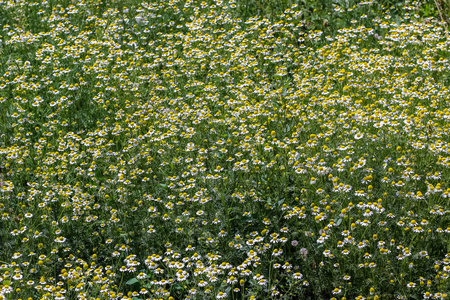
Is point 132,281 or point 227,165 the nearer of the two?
point 132,281

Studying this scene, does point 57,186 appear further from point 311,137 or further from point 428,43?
point 428,43

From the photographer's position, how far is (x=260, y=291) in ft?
12.8

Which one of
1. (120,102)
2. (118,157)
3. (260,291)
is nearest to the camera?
(260,291)

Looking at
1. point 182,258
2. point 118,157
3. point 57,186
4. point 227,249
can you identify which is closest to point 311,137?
point 227,249

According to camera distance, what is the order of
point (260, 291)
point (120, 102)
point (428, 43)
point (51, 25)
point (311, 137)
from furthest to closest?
1. point (51, 25)
2. point (428, 43)
3. point (120, 102)
4. point (311, 137)
5. point (260, 291)

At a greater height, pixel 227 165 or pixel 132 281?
pixel 227 165

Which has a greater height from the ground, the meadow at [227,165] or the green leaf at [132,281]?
the meadow at [227,165]

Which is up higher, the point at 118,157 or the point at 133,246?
the point at 118,157

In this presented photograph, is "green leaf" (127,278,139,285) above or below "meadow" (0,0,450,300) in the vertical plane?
below

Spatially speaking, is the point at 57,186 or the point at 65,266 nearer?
the point at 65,266

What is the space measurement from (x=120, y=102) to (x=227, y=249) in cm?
238

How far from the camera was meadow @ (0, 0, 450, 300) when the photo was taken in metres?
3.82

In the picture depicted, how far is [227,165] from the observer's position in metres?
4.79

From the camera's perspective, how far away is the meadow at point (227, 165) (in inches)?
150
